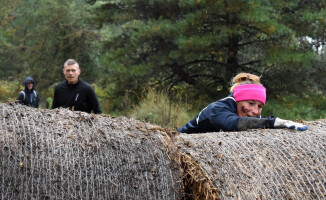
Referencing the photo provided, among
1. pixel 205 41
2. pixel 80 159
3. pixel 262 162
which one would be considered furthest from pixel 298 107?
pixel 80 159

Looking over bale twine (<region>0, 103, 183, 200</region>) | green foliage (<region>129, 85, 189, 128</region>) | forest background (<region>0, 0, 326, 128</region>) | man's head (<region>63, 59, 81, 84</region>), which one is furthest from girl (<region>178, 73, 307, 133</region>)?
green foliage (<region>129, 85, 189, 128</region>)

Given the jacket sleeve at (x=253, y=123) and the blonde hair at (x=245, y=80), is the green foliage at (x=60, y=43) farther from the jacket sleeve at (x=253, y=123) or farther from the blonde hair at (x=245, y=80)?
the jacket sleeve at (x=253, y=123)

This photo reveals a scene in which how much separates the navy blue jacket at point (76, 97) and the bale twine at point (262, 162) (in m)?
3.27

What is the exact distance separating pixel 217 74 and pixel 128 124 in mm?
9958

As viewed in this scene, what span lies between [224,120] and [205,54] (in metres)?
8.38

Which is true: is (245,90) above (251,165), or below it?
above

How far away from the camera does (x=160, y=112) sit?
11.0 meters

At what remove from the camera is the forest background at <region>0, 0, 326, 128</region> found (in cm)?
1098

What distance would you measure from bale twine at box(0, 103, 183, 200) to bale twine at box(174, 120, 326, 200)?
0.88 ft

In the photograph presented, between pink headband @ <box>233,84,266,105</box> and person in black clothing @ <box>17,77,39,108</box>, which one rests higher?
pink headband @ <box>233,84,266,105</box>

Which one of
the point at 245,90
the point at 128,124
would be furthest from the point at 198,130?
the point at 128,124

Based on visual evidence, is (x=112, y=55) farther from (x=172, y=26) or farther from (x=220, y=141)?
(x=220, y=141)

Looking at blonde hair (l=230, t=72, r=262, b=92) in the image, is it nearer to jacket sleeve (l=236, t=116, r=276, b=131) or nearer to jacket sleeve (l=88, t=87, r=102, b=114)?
jacket sleeve (l=236, t=116, r=276, b=131)

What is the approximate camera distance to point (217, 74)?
42.2 feet
